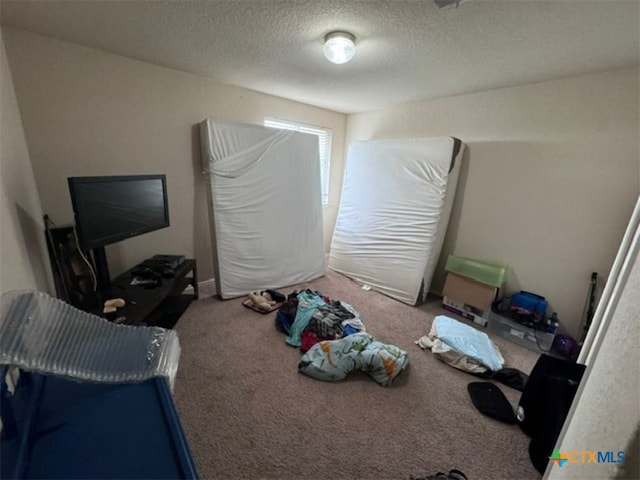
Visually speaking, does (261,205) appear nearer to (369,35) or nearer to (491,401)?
(369,35)

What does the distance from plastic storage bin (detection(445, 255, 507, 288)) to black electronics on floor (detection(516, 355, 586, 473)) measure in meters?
1.14

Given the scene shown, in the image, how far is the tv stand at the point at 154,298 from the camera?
1.61 metres

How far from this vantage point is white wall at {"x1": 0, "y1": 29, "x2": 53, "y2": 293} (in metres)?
1.19

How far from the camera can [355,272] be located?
11.1ft

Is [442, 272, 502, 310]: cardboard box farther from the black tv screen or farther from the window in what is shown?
the black tv screen

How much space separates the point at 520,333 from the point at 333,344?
66.8 inches

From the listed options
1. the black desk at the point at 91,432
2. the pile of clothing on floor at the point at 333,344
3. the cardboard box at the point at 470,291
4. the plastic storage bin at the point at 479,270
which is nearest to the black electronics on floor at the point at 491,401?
the pile of clothing on floor at the point at 333,344

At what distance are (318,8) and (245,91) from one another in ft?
5.59

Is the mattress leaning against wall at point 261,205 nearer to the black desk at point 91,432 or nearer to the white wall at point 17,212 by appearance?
the white wall at point 17,212

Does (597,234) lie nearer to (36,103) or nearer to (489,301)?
(489,301)

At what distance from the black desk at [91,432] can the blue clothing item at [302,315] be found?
1.52 m

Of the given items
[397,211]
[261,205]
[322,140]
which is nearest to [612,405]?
[397,211]

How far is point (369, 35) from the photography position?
5.29 ft

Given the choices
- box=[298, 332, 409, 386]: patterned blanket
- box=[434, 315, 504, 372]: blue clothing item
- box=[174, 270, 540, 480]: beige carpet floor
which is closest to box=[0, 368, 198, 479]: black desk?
box=[174, 270, 540, 480]: beige carpet floor
